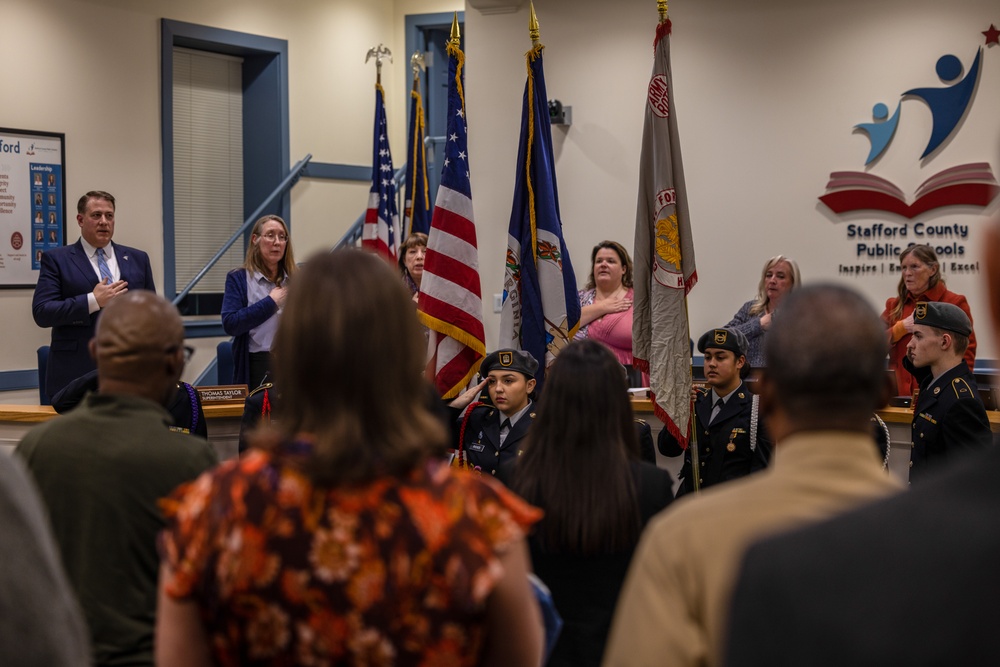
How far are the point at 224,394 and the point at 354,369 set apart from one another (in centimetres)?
393

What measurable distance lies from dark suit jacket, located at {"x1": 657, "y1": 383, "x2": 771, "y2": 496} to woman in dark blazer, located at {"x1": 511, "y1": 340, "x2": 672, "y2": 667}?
186cm

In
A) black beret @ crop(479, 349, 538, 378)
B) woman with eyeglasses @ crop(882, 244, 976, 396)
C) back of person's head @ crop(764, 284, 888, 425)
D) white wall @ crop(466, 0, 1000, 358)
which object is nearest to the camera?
back of person's head @ crop(764, 284, 888, 425)

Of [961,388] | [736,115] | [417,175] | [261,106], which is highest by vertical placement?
[261,106]

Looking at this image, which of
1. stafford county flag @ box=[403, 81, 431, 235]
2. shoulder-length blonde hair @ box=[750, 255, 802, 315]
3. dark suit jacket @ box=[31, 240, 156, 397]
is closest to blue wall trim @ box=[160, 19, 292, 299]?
stafford county flag @ box=[403, 81, 431, 235]

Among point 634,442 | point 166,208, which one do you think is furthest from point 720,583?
point 166,208

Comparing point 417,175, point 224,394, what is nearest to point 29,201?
point 417,175

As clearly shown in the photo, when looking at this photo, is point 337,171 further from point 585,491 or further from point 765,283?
point 585,491

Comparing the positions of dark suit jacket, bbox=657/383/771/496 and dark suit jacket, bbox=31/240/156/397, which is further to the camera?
dark suit jacket, bbox=31/240/156/397

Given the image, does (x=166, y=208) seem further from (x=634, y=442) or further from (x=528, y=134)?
(x=634, y=442)

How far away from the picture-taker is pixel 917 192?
6539mm

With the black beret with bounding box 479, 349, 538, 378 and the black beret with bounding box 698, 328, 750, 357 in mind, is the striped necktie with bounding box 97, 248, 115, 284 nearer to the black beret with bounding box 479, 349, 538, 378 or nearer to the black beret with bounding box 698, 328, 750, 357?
the black beret with bounding box 479, 349, 538, 378

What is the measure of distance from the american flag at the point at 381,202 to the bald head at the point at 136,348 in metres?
5.54

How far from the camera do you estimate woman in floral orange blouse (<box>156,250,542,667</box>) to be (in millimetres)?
1287

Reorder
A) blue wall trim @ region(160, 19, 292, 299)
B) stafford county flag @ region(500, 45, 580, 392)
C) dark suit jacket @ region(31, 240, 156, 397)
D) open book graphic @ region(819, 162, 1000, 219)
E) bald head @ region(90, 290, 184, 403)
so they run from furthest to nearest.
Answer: blue wall trim @ region(160, 19, 292, 299), open book graphic @ region(819, 162, 1000, 219), dark suit jacket @ region(31, 240, 156, 397), stafford county flag @ region(500, 45, 580, 392), bald head @ region(90, 290, 184, 403)
